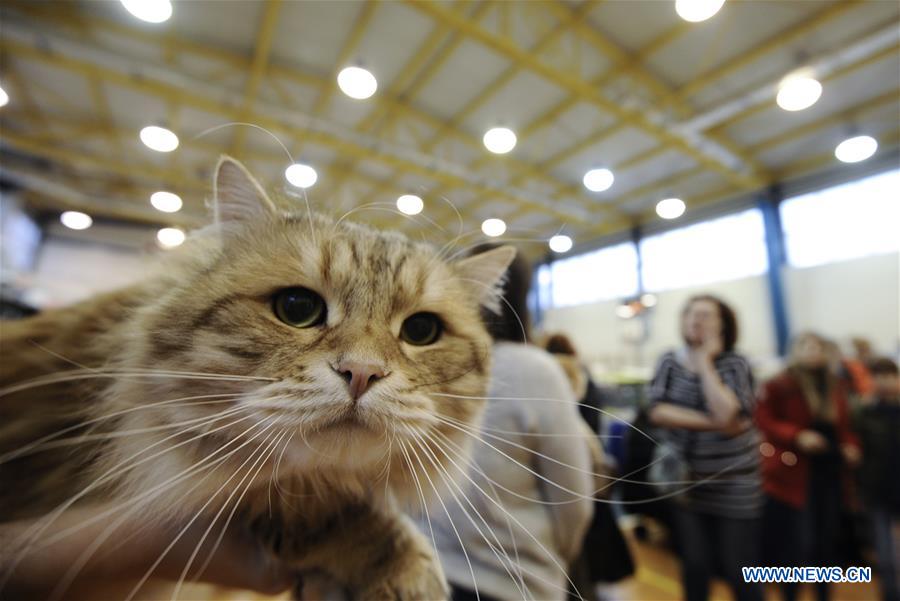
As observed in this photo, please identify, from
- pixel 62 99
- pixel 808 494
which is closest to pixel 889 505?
pixel 808 494


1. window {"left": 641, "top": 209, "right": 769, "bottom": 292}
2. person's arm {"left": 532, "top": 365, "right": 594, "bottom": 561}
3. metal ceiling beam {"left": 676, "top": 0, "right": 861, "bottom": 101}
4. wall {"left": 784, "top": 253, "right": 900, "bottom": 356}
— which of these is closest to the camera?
person's arm {"left": 532, "top": 365, "right": 594, "bottom": 561}

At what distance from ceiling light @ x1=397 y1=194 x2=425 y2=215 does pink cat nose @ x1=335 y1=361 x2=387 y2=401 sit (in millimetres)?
279

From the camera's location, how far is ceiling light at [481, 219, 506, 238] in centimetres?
62

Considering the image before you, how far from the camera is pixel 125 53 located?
424 centimetres

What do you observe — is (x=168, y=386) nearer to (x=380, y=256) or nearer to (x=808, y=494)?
(x=380, y=256)

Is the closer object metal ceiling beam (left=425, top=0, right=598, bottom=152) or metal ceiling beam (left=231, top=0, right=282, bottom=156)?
metal ceiling beam (left=231, top=0, right=282, bottom=156)

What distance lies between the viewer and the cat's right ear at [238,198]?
0.54m

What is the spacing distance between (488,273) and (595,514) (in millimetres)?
515

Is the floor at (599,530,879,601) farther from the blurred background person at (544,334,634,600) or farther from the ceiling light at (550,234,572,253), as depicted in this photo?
the ceiling light at (550,234,572,253)

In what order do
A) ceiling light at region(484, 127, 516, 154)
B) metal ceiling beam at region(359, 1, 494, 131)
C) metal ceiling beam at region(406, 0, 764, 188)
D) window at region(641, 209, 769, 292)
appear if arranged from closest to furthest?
window at region(641, 209, 769, 292) → metal ceiling beam at region(406, 0, 764, 188) → metal ceiling beam at region(359, 1, 494, 131) → ceiling light at region(484, 127, 516, 154)

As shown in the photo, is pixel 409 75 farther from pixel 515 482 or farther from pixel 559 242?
pixel 515 482

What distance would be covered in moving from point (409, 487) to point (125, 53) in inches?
229

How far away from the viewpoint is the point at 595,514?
0.76 m

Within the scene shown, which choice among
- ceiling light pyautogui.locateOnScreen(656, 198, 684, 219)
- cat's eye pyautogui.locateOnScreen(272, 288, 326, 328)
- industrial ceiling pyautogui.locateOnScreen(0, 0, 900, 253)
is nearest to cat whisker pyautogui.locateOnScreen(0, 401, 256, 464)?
cat's eye pyautogui.locateOnScreen(272, 288, 326, 328)
